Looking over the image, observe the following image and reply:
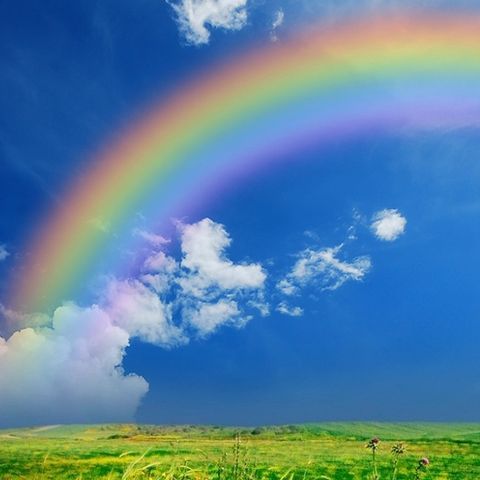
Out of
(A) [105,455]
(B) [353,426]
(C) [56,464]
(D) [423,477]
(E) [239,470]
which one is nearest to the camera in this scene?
(E) [239,470]

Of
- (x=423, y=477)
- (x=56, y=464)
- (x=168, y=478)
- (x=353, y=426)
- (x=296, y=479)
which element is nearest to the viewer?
(x=168, y=478)

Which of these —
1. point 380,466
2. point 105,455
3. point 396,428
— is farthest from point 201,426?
point 380,466

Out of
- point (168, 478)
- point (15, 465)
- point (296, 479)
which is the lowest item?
point (168, 478)

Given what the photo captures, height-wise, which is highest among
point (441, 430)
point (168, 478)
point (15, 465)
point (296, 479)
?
point (441, 430)

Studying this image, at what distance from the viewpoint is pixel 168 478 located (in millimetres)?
3480

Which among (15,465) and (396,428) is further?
(396,428)

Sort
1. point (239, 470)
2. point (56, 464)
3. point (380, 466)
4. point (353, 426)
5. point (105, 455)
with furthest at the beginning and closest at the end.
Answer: point (353, 426) < point (105, 455) < point (56, 464) < point (380, 466) < point (239, 470)

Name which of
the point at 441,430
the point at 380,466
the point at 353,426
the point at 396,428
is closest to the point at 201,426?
the point at 353,426

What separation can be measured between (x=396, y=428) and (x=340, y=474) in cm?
16908

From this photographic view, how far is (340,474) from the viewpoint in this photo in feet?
101

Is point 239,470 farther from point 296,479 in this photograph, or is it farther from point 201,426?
point 201,426

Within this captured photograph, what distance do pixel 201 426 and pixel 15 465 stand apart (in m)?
156

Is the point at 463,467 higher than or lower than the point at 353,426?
lower

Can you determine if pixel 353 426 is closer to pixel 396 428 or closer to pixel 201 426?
pixel 396 428
